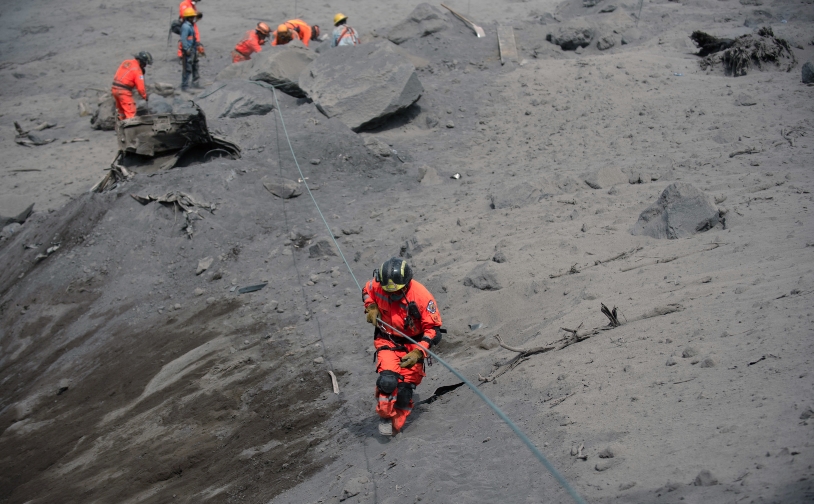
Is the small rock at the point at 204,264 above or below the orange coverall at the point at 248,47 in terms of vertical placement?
below

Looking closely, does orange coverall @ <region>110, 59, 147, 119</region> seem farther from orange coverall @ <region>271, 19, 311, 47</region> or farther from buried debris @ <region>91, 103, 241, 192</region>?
orange coverall @ <region>271, 19, 311, 47</region>

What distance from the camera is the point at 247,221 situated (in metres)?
10.0

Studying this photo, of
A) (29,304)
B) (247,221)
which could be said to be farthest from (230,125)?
(29,304)

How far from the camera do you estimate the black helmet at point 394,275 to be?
5254 mm

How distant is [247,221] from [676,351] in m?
7.02

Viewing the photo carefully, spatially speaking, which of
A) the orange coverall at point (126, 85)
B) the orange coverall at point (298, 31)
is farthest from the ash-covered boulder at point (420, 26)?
the orange coverall at point (126, 85)

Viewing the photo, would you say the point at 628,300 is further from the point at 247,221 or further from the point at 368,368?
the point at 247,221

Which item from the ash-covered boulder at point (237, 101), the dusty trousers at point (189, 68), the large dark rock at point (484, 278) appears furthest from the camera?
the dusty trousers at point (189, 68)

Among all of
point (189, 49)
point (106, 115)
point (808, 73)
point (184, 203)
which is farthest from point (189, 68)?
point (808, 73)

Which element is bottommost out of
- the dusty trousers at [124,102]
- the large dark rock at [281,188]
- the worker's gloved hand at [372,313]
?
the large dark rock at [281,188]

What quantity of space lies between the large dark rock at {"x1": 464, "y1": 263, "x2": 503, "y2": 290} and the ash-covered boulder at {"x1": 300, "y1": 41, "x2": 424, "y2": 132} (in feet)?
18.3

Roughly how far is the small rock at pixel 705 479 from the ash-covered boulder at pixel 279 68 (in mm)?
11077

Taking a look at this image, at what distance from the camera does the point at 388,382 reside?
5.32 m

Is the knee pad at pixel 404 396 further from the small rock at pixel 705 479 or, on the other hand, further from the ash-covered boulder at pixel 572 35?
the ash-covered boulder at pixel 572 35
